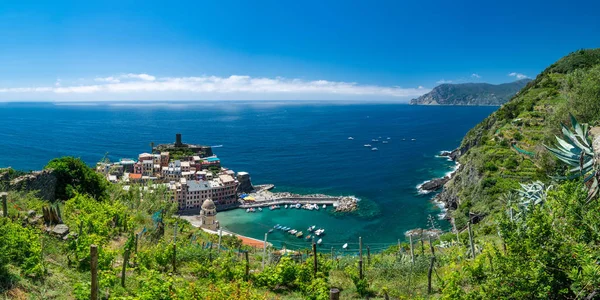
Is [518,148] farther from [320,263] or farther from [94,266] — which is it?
[94,266]

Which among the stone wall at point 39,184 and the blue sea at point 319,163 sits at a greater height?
the stone wall at point 39,184

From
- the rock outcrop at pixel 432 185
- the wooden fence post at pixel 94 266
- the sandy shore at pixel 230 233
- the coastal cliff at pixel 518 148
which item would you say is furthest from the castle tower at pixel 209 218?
the wooden fence post at pixel 94 266

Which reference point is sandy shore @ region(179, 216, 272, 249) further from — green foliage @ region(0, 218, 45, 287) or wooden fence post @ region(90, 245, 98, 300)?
wooden fence post @ region(90, 245, 98, 300)

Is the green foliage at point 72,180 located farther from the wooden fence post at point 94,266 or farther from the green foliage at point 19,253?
the wooden fence post at point 94,266

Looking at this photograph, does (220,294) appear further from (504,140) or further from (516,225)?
(504,140)

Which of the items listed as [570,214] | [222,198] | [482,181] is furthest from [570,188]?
[222,198]
